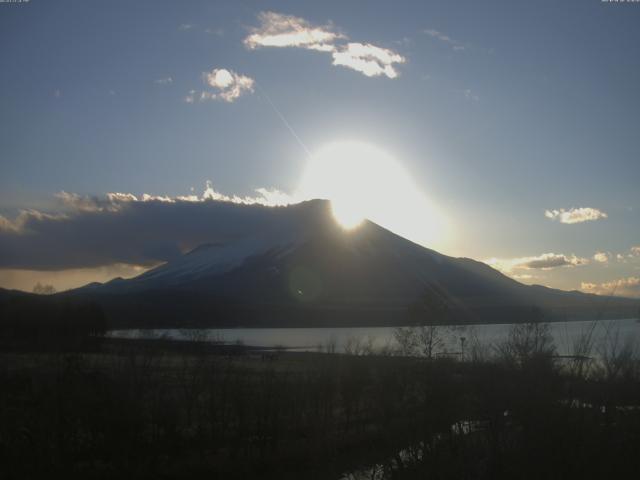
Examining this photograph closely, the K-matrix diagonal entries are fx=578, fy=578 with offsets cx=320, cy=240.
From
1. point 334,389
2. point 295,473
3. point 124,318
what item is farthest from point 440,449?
point 124,318

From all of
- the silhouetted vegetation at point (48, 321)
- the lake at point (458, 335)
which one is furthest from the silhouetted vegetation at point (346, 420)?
the silhouetted vegetation at point (48, 321)

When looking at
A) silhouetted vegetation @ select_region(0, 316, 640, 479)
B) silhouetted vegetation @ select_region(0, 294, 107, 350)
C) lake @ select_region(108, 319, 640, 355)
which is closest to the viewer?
silhouetted vegetation @ select_region(0, 316, 640, 479)

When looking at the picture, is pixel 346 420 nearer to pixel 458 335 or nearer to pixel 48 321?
pixel 458 335

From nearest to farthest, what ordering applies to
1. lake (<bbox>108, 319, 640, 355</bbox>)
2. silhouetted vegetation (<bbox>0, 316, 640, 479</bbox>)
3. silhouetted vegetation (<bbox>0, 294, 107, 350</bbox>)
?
silhouetted vegetation (<bbox>0, 316, 640, 479</bbox>) → lake (<bbox>108, 319, 640, 355</bbox>) → silhouetted vegetation (<bbox>0, 294, 107, 350</bbox>)

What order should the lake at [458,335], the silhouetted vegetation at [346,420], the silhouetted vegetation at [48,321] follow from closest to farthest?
1. the silhouetted vegetation at [346,420]
2. the lake at [458,335]
3. the silhouetted vegetation at [48,321]

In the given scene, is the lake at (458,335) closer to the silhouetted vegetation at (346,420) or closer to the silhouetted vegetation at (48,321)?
the silhouetted vegetation at (346,420)

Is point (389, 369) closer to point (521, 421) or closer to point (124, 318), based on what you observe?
point (521, 421)

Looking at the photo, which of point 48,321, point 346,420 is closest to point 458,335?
point 48,321

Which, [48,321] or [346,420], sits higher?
[48,321]

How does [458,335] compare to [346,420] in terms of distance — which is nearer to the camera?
[346,420]

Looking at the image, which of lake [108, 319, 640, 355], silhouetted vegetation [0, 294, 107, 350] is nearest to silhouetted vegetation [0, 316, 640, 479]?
lake [108, 319, 640, 355]

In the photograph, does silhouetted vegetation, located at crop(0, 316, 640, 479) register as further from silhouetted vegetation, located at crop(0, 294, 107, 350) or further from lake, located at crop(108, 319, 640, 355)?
silhouetted vegetation, located at crop(0, 294, 107, 350)

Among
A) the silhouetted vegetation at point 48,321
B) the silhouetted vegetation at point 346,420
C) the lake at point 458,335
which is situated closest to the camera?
the silhouetted vegetation at point 346,420

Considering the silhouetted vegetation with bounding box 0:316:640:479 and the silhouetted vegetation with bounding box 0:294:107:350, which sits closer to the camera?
the silhouetted vegetation with bounding box 0:316:640:479
